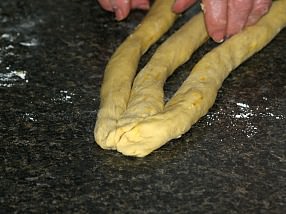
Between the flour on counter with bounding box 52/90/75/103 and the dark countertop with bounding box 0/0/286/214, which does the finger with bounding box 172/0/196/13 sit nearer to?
the dark countertop with bounding box 0/0/286/214

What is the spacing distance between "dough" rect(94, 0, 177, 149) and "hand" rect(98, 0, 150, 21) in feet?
0.25

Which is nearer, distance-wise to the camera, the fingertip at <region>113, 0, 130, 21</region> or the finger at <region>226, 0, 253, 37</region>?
Result: the finger at <region>226, 0, 253, 37</region>

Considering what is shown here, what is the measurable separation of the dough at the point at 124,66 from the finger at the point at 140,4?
8 cm

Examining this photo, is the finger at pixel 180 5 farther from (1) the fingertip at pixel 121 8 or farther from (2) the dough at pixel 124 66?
(1) the fingertip at pixel 121 8

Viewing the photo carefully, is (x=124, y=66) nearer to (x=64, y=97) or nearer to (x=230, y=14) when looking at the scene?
(x=64, y=97)

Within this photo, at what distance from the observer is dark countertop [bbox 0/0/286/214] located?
4.73ft

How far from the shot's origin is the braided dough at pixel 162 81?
5.10 ft

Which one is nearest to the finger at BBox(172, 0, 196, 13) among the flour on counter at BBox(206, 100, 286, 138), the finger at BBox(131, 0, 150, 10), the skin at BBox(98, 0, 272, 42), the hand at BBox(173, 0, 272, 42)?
the skin at BBox(98, 0, 272, 42)

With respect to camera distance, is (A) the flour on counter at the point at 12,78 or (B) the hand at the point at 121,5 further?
(B) the hand at the point at 121,5

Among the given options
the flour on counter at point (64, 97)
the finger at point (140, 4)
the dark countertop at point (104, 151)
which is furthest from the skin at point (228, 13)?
the flour on counter at point (64, 97)

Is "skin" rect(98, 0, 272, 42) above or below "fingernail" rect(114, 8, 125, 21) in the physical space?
above

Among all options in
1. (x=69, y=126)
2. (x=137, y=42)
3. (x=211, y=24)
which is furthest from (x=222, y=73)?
(x=69, y=126)

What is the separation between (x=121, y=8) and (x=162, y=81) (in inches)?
16.6

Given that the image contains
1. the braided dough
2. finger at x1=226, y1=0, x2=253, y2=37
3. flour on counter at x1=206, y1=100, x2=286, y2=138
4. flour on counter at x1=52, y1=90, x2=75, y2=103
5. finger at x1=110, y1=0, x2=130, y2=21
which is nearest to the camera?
the braided dough
